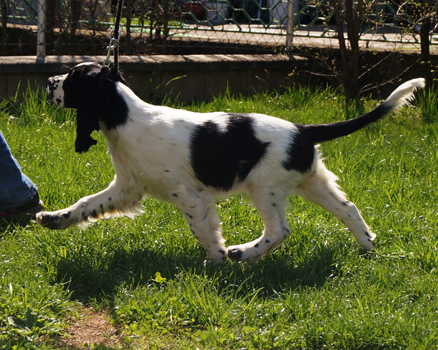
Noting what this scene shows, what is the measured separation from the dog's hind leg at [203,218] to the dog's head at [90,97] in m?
0.52

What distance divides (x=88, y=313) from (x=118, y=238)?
748 mm

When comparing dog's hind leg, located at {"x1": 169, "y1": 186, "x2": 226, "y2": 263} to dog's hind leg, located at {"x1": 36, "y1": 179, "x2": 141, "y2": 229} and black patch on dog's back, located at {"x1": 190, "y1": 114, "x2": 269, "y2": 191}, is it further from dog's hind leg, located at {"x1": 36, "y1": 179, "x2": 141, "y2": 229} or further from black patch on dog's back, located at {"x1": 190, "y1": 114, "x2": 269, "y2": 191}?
dog's hind leg, located at {"x1": 36, "y1": 179, "x2": 141, "y2": 229}

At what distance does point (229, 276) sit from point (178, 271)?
27 centimetres

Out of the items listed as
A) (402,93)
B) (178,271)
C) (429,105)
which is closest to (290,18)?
(429,105)

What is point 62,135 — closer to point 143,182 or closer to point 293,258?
point 143,182

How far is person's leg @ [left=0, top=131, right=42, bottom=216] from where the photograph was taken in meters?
3.62

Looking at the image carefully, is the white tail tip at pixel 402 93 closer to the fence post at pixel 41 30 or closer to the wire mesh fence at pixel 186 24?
the wire mesh fence at pixel 186 24

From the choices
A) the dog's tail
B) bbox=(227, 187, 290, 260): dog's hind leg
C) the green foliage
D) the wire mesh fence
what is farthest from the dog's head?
the green foliage

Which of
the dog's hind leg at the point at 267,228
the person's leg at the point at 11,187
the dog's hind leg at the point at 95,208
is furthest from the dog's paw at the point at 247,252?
the person's leg at the point at 11,187

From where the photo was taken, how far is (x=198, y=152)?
124 inches

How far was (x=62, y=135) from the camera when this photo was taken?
5.05 metres

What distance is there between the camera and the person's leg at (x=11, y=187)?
3.62m

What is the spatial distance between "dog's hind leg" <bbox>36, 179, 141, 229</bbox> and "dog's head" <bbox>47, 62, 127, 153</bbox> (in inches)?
14.6

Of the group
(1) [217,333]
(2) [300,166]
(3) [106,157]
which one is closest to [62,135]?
(3) [106,157]
